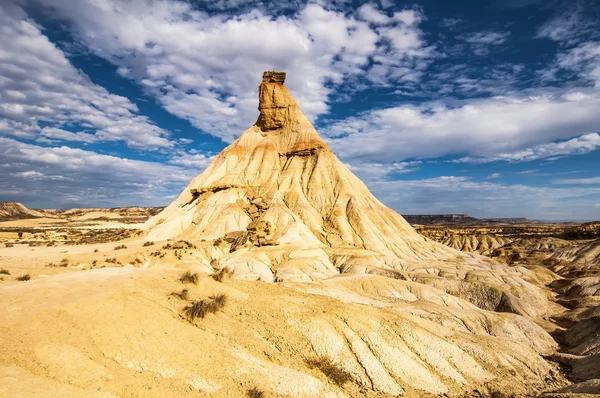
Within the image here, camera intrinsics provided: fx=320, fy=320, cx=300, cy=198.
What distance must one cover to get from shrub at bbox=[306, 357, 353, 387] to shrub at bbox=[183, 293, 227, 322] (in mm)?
4487

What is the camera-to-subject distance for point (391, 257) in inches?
1711

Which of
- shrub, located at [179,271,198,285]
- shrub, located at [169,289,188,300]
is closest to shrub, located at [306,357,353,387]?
shrub, located at [169,289,188,300]

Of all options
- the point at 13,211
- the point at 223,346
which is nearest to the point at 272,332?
the point at 223,346

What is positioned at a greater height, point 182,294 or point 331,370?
point 182,294

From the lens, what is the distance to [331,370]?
12938 millimetres

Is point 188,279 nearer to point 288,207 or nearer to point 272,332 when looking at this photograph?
point 272,332

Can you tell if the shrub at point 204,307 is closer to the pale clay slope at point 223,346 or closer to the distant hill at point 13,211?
the pale clay slope at point 223,346

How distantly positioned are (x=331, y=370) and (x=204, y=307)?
19.0 ft

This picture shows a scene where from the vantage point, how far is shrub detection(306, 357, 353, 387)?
12719mm

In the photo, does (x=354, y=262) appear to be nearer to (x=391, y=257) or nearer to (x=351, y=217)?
(x=391, y=257)

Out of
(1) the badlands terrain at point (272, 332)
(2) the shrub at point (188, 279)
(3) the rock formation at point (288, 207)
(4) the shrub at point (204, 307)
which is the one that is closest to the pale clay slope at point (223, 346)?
(1) the badlands terrain at point (272, 332)

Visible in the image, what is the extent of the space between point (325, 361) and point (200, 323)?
5356 mm

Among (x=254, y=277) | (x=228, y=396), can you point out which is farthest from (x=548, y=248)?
(x=228, y=396)

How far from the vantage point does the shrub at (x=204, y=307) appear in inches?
511
